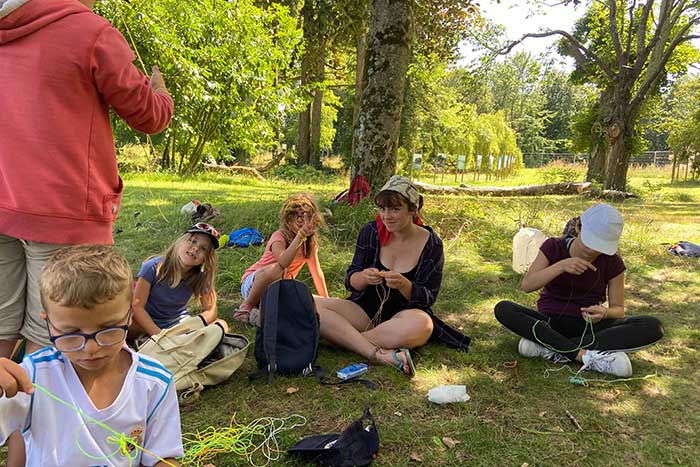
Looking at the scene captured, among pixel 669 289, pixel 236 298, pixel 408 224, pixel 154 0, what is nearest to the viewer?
pixel 408 224

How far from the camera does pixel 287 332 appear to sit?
2.99 meters

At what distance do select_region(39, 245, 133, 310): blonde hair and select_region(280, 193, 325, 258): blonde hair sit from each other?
2421mm

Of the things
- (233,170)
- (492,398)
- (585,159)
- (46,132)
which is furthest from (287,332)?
(585,159)

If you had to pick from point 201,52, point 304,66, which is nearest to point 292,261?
point 201,52

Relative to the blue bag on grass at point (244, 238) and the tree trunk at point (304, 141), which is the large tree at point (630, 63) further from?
the blue bag on grass at point (244, 238)

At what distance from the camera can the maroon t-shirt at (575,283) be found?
128 inches

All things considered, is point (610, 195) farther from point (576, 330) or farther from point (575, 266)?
point (575, 266)

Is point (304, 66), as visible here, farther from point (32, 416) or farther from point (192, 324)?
point (32, 416)

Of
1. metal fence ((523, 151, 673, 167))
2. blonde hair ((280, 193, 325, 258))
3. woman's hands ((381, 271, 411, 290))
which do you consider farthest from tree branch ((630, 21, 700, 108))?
metal fence ((523, 151, 673, 167))

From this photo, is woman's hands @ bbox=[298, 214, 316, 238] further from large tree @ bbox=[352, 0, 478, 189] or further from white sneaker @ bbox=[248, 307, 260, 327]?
large tree @ bbox=[352, 0, 478, 189]

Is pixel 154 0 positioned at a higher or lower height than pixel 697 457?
higher

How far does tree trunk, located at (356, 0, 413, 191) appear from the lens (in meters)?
6.00

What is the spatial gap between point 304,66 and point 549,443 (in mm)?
15708

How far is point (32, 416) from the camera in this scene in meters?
1.25
